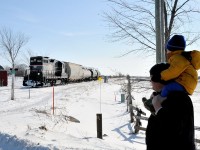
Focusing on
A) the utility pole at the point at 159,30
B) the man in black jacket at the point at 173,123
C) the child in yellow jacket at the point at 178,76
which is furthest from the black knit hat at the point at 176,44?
the utility pole at the point at 159,30

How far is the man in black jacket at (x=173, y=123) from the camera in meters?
3.30

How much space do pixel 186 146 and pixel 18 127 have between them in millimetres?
7729

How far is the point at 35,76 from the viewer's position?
138ft

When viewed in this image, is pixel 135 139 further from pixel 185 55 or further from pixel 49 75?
pixel 49 75

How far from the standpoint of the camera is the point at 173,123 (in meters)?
3.30

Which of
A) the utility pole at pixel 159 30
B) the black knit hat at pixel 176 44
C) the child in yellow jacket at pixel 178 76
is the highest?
the utility pole at pixel 159 30

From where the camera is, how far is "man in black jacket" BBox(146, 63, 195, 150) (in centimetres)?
330

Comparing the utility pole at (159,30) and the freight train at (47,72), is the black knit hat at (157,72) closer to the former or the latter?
the utility pole at (159,30)

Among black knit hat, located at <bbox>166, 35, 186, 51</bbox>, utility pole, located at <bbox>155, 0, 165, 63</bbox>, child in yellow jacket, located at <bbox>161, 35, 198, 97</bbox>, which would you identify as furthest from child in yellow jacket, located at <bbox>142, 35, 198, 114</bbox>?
utility pole, located at <bbox>155, 0, 165, 63</bbox>

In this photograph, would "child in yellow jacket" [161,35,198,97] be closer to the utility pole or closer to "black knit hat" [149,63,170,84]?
"black knit hat" [149,63,170,84]

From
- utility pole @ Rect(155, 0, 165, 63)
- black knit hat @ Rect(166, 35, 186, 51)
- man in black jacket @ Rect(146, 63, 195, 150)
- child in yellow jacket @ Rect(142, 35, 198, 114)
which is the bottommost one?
man in black jacket @ Rect(146, 63, 195, 150)

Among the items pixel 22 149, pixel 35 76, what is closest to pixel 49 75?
pixel 35 76

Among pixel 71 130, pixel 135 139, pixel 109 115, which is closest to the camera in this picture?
pixel 71 130

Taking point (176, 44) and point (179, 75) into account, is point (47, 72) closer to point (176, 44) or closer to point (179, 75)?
point (176, 44)
